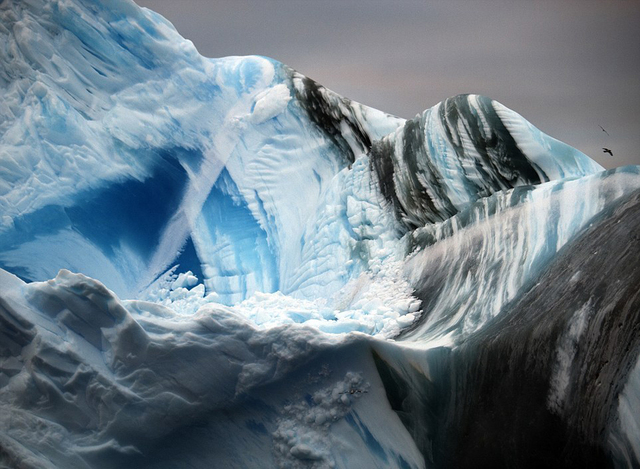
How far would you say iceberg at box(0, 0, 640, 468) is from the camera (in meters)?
1.38

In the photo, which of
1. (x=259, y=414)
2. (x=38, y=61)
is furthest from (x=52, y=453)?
(x=38, y=61)

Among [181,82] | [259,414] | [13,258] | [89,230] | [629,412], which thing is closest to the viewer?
[629,412]

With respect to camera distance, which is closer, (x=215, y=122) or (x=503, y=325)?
(x=503, y=325)

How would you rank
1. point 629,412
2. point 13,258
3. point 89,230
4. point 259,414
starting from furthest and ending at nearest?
point 89,230, point 13,258, point 259,414, point 629,412

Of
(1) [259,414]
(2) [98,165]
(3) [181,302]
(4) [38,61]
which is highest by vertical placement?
(4) [38,61]

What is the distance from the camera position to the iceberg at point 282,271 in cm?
138

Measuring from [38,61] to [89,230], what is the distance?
500mm

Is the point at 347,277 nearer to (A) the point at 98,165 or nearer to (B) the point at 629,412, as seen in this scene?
(A) the point at 98,165

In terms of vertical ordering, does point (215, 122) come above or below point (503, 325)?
above

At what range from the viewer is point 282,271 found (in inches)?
87.4

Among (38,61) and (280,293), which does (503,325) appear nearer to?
(280,293)

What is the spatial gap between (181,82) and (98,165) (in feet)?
1.28

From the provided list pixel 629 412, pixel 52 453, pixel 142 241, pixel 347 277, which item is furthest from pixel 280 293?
pixel 629 412

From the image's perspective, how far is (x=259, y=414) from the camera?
1446 millimetres
